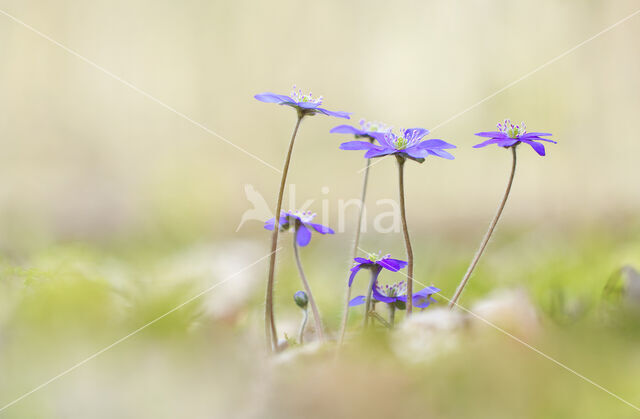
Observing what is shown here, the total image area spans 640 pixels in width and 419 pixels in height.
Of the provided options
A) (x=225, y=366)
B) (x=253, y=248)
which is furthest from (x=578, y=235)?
(x=225, y=366)

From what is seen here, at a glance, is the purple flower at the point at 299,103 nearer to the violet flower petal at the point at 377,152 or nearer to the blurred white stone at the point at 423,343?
the violet flower petal at the point at 377,152

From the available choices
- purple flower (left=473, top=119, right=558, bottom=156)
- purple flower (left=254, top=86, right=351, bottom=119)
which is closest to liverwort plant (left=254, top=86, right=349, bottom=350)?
purple flower (left=254, top=86, right=351, bottom=119)

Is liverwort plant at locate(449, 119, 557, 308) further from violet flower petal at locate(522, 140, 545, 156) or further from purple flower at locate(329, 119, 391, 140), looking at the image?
purple flower at locate(329, 119, 391, 140)

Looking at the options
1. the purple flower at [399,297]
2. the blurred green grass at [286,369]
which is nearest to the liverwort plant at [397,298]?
the purple flower at [399,297]

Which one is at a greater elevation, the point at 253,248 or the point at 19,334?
the point at 19,334

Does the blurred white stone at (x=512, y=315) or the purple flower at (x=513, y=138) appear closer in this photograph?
the blurred white stone at (x=512, y=315)

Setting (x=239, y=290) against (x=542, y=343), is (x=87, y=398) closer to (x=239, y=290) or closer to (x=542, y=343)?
(x=542, y=343)

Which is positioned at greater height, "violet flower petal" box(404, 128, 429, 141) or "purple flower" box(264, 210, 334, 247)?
"violet flower petal" box(404, 128, 429, 141)

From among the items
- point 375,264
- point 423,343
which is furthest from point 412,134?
point 423,343
